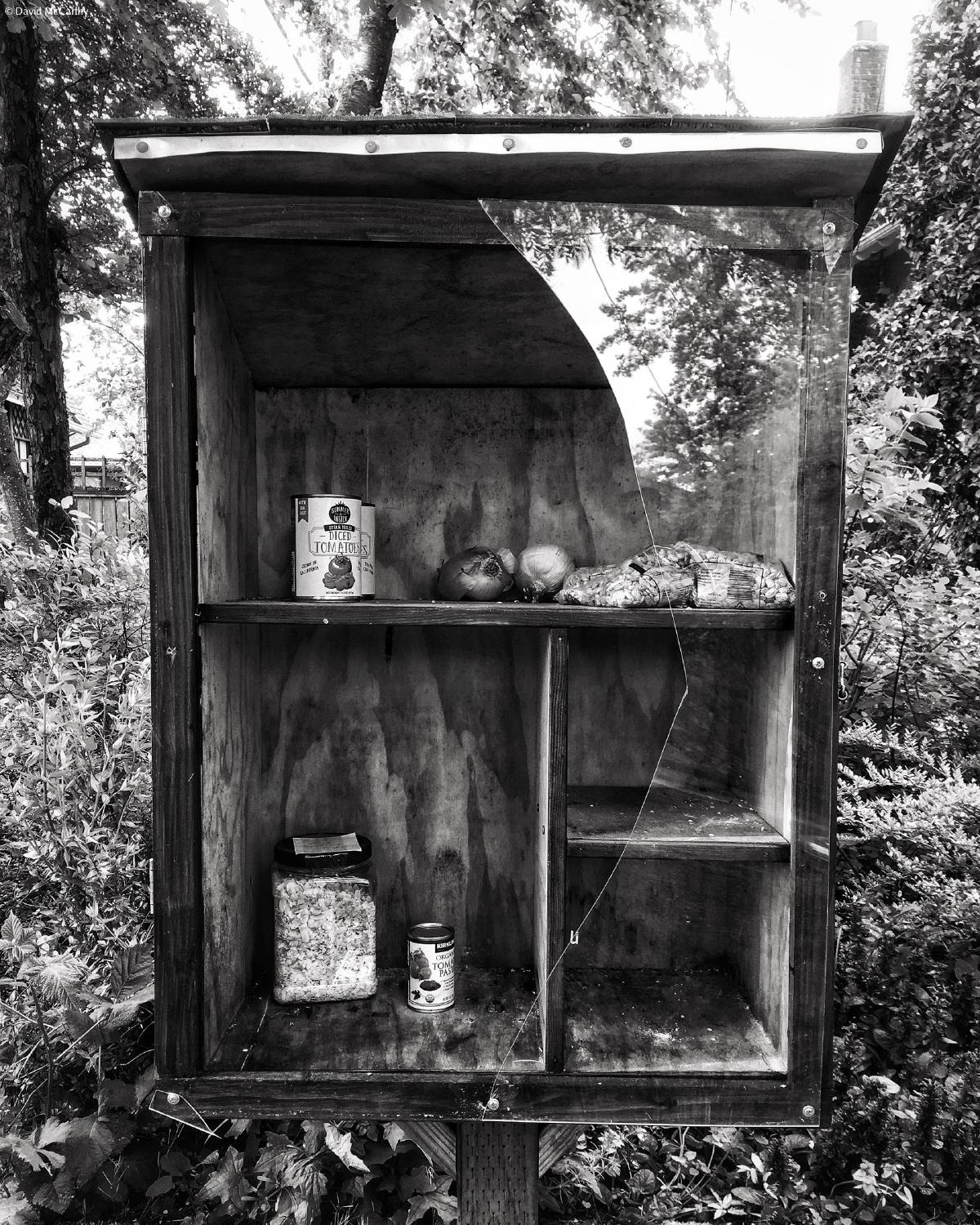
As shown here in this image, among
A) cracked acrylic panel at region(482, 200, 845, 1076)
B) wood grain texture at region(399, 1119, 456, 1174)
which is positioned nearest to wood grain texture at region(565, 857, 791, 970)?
cracked acrylic panel at region(482, 200, 845, 1076)

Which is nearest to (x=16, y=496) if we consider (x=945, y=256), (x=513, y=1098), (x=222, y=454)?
(x=222, y=454)

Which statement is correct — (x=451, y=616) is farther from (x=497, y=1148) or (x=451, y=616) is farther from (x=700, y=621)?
(x=497, y=1148)

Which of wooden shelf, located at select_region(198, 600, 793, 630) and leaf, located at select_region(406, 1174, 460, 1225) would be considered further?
leaf, located at select_region(406, 1174, 460, 1225)

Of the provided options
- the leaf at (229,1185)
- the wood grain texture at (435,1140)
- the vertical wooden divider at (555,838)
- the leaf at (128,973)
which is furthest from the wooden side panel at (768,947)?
the leaf at (128,973)

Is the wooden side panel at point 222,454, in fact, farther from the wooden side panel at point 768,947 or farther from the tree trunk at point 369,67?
the tree trunk at point 369,67

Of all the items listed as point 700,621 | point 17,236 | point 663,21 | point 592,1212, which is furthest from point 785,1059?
point 17,236

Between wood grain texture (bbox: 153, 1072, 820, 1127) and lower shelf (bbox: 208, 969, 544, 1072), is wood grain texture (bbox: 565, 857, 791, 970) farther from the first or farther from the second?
wood grain texture (bbox: 153, 1072, 820, 1127)

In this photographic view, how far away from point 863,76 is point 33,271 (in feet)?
10.9

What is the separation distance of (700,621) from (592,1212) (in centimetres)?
142

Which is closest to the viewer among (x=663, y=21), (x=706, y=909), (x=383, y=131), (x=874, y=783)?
(x=383, y=131)

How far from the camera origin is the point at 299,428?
138 centimetres

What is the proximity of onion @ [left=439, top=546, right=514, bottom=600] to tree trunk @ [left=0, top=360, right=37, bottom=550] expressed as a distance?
7.51 ft

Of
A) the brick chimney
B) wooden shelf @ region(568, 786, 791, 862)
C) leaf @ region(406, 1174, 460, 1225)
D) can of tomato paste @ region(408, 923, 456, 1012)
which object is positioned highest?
the brick chimney

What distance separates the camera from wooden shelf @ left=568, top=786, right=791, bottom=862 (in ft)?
3.30
